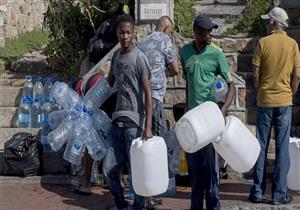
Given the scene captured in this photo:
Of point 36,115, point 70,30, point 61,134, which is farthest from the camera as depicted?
point 70,30

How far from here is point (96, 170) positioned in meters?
7.75

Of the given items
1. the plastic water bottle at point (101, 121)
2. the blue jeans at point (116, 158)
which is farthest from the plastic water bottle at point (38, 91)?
the blue jeans at point (116, 158)

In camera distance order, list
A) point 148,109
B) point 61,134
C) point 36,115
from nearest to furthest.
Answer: point 148,109
point 61,134
point 36,115

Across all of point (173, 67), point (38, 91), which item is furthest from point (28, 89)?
point (173, 67)

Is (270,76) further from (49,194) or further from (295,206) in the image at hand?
(49,194)

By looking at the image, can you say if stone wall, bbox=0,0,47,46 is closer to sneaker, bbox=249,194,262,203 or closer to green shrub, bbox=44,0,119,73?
green shrub, bbox=44,0,119,73

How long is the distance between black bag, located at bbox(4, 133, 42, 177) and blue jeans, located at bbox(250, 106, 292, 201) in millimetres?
2567

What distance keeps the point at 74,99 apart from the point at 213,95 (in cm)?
163

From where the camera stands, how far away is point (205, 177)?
6387 mm

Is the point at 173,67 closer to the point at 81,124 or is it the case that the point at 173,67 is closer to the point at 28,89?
the point at 81,124

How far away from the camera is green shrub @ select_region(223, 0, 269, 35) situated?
10625mm

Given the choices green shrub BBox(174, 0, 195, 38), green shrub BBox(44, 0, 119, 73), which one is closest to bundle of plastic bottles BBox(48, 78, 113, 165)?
green shrub BBox(174, 0, 195, 38)

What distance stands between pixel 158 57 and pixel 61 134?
4.28 ft

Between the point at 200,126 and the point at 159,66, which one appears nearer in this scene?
the point at 200,126
